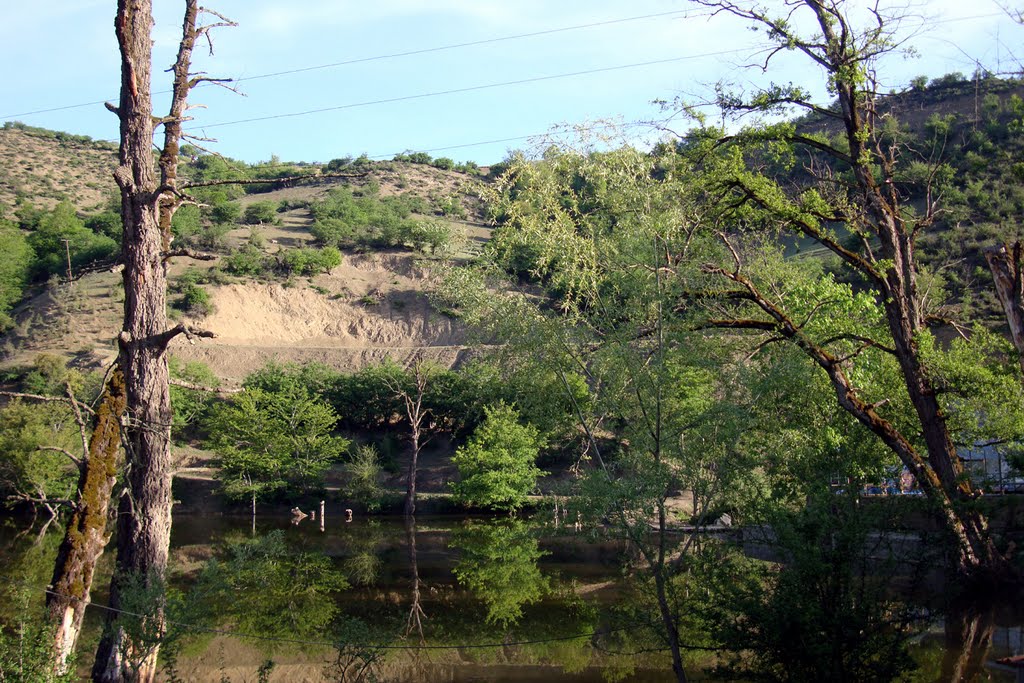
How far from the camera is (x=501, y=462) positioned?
34.0 metres

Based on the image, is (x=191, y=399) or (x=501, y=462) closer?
(x=501, y=462)

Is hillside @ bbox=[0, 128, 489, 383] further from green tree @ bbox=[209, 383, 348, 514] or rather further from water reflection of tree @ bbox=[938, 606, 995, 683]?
water reflection of tree @ bbox=[938, 606, 995, 683]

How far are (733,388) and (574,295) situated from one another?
13.6 feet

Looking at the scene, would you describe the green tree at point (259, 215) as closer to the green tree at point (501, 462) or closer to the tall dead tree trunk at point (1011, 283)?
the green tree at point (501, 462)

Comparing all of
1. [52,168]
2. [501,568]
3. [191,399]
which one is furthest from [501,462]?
[52,168]

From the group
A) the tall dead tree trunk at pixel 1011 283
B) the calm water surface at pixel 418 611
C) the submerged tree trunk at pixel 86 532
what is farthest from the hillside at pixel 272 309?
the tall dead tree trunk at pixel 1011 283

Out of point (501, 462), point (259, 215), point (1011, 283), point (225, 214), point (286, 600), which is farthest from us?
point (259, 215)

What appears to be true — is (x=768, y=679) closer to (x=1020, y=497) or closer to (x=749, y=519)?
(x=749, y=519)

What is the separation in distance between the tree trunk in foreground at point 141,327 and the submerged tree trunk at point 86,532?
0.22 metres

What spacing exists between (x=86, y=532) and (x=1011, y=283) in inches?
442

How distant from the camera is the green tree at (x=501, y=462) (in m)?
34.0

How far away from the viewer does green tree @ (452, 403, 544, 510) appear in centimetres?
3400

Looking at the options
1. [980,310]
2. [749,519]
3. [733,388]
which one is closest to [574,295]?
[733,388]

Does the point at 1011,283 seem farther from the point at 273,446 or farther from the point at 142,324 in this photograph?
the point at 273,446
